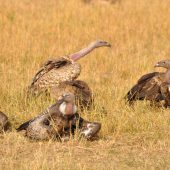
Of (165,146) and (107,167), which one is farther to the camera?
(165,146)

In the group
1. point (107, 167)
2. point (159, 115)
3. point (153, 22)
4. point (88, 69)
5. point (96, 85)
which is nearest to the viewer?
point (107, 167)

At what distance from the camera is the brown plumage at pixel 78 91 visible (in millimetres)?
8547

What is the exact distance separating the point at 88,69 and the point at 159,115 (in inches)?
155

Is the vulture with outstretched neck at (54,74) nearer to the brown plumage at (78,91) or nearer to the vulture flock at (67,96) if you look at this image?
the vulture flock at (67,96)

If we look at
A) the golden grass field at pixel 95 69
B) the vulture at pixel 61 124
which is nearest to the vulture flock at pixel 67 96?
the vulture at pixel 61 124

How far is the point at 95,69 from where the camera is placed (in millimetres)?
12203

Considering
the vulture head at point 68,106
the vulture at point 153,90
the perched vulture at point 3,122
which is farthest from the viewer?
the vulture at point 153,90

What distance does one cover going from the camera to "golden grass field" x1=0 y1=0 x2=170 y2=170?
6961 mm

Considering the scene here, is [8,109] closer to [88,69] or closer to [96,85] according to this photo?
[96,85]

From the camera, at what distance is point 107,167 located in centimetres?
657

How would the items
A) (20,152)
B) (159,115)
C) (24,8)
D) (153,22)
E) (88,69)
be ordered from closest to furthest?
(20,152)
(159,115)
(88,69)
(153,22)
(24,8)

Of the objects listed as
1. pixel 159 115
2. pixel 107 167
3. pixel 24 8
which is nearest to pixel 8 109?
pixel 159 115

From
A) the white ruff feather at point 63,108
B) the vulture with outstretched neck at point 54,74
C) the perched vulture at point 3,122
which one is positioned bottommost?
the perched vulture at point 3,122

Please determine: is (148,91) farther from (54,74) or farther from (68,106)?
(68,106)
